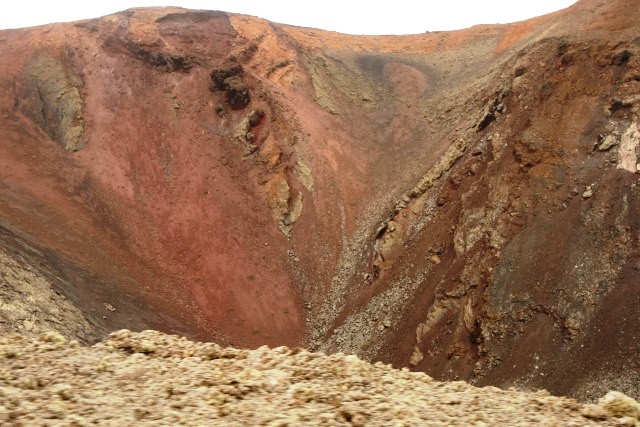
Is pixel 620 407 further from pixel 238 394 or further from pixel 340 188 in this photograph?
pixel 340 188

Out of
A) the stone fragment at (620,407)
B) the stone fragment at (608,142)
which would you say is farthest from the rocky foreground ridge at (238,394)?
the stone fragment at (608,142)

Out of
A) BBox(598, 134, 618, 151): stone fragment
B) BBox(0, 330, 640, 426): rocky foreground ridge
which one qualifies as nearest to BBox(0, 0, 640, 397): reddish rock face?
BBox(598, 134, 618, 151): stone fragment

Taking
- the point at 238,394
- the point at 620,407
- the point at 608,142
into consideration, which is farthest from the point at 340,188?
the point at 620,407

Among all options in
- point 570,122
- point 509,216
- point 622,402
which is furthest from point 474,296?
point 622,402

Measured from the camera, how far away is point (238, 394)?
28.1 feet

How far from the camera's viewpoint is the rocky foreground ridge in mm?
7625

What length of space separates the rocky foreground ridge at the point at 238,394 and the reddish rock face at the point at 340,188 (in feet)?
30.7

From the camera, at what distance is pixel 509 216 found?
75.8 feet

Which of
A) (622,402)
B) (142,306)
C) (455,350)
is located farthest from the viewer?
(142,306)

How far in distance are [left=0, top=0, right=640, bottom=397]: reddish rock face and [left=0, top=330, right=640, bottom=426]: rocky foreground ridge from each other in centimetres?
937

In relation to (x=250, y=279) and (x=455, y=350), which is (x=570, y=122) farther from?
(x=250, y=279)

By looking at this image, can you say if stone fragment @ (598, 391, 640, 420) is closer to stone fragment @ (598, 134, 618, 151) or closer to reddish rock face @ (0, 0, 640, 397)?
reddish rock face @ (0, 0, 640, 397)

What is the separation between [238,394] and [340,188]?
2902 centimetres

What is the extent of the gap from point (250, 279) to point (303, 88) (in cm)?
1822
